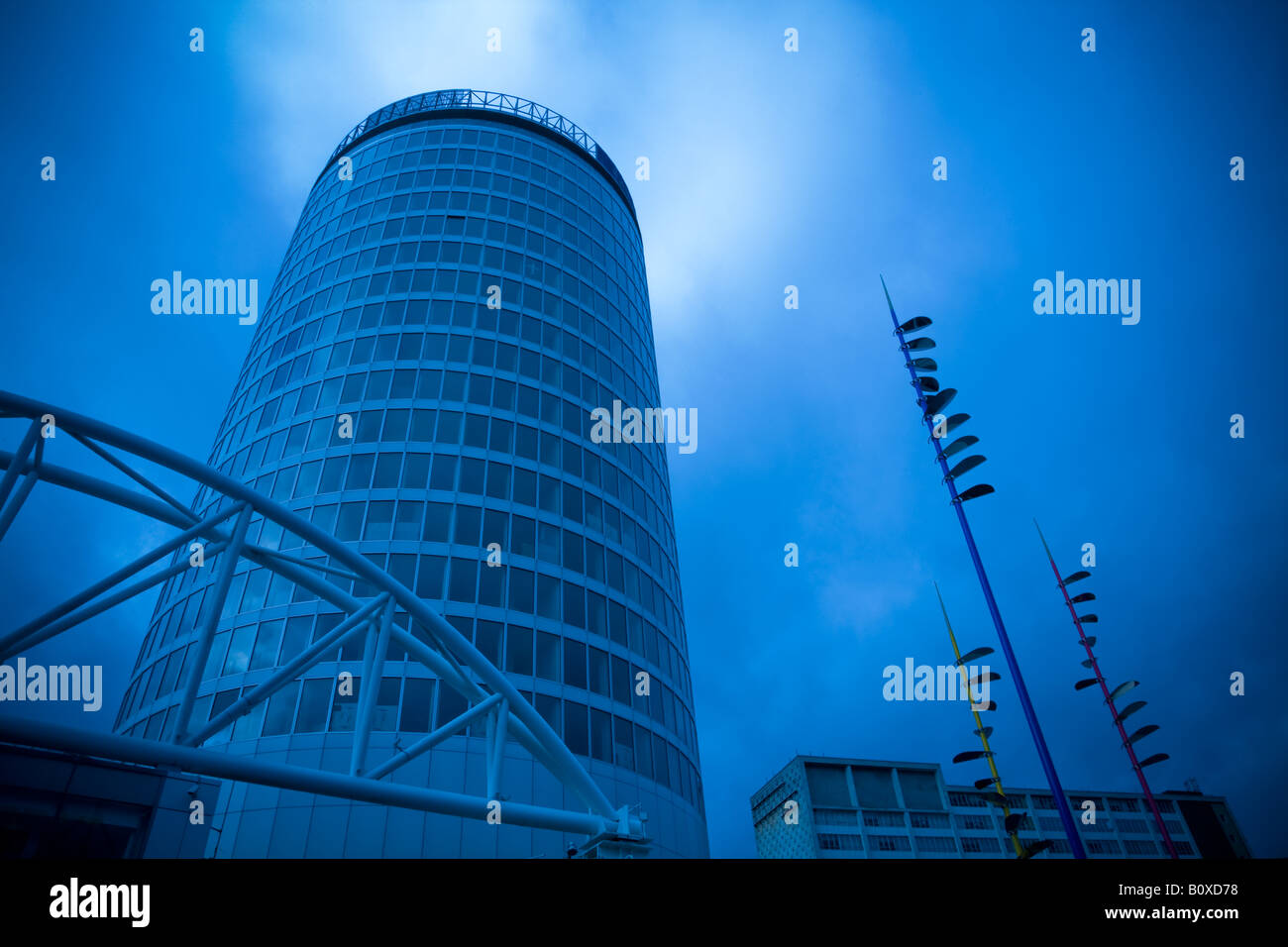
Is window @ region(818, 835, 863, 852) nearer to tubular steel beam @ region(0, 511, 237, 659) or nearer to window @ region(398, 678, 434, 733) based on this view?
window @ region(398, 678, 434, 733)

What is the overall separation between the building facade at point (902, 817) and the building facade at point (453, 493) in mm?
48489

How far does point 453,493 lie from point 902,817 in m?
75.3

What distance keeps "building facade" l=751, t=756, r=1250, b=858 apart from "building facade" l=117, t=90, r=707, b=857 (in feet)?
159

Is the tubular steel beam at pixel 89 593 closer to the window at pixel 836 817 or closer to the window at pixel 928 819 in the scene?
the window at pixel 836 817

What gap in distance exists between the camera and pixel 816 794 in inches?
3282

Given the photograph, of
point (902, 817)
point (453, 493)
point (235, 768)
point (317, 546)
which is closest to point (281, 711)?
point (453, 493)

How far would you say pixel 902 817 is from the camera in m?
84.4

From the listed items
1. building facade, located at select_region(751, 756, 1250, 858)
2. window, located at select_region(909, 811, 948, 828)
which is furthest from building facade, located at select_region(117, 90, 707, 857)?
window, located at select_region(909, 811, 948, 828)

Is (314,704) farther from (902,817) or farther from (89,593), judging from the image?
(902,817)

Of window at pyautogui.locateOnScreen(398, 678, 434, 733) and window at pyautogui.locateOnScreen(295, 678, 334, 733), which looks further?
window at pyautogui.locateOnScreen(398, 678, 434, 733)

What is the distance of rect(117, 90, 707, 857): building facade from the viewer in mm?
30203
